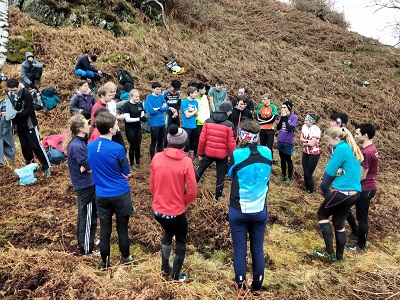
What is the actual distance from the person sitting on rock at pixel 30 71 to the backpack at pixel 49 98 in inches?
15.3

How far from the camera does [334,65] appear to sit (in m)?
15.7

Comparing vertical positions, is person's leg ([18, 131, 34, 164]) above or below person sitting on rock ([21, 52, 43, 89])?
below

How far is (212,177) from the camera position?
7133 mm

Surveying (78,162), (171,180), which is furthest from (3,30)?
(171,180)

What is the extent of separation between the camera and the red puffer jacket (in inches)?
213

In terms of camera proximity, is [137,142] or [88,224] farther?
[137,142]

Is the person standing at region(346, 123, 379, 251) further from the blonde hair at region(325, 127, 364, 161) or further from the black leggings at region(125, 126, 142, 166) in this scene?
the black leggings at region(125, 126, 142, 166)

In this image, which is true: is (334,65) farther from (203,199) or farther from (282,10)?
(203,199)

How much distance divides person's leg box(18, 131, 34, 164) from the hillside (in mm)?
512

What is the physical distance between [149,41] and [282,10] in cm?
1155

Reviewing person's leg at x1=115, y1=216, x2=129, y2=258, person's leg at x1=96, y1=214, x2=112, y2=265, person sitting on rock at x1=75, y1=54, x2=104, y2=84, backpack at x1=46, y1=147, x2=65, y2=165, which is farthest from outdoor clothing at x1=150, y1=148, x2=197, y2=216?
person sitting on rock at x1=75, y1=54, x2=104, y2=84

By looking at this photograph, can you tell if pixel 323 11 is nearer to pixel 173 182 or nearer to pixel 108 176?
pixel 173 182

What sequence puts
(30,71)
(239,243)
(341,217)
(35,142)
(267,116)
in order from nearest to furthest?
(239,243) → (341,217) → (35,142) → (267,116) → (30,71)

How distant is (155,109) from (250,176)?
395cm
